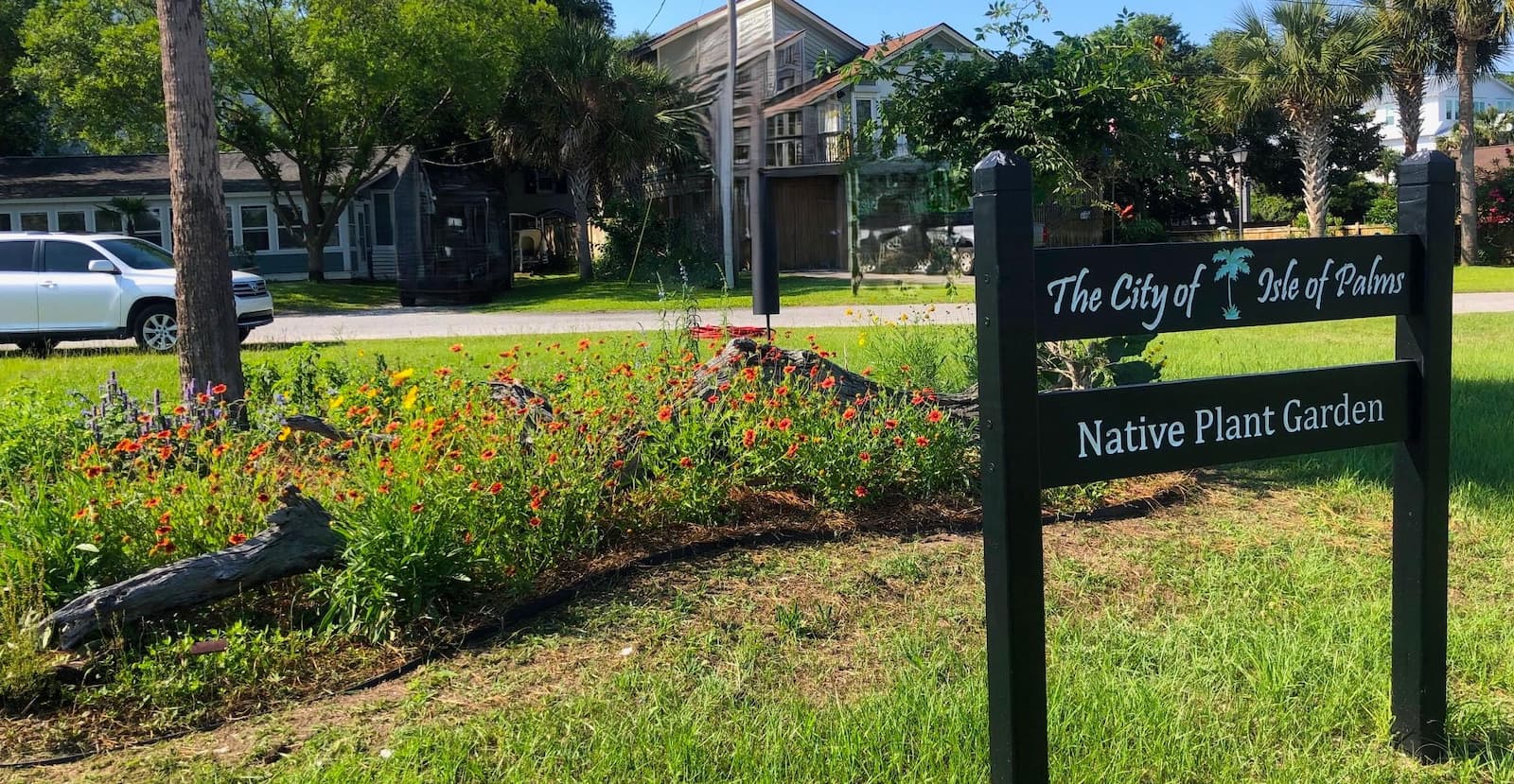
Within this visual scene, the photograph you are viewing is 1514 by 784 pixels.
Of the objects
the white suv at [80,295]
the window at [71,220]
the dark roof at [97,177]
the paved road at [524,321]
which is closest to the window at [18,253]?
the white suv at [80,295]

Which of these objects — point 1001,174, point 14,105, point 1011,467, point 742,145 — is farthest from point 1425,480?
point 14,105

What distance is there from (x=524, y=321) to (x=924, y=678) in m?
14.9

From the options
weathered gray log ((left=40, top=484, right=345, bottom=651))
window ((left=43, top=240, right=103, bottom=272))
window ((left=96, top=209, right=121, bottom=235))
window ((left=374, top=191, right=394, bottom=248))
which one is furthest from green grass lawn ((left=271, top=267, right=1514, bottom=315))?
weathered gray log ((left=40, top=484, right=345, bottom=651))

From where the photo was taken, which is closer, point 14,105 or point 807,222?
point 807,222

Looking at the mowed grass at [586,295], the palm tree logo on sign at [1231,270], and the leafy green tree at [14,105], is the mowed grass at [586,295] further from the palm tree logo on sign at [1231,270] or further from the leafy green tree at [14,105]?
the palm tree logo on sign at [1231,270]

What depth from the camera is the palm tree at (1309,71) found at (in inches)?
1147

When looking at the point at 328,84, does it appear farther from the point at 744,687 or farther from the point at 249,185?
the point at 744,687

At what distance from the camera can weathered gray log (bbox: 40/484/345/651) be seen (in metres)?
3.47

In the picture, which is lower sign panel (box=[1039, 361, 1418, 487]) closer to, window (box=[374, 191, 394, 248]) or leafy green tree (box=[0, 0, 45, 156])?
window (box=[374, 191, 394, 248])

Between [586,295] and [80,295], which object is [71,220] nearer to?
[586,295]

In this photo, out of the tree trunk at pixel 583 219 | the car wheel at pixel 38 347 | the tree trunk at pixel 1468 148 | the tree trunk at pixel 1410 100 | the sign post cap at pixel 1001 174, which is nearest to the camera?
the sign post cap at pixel 1001 174

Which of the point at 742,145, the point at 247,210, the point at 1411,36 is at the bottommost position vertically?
Result: the point at 247,210

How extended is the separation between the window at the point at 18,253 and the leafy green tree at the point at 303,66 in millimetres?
9380

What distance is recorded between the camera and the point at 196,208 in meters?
6.40
